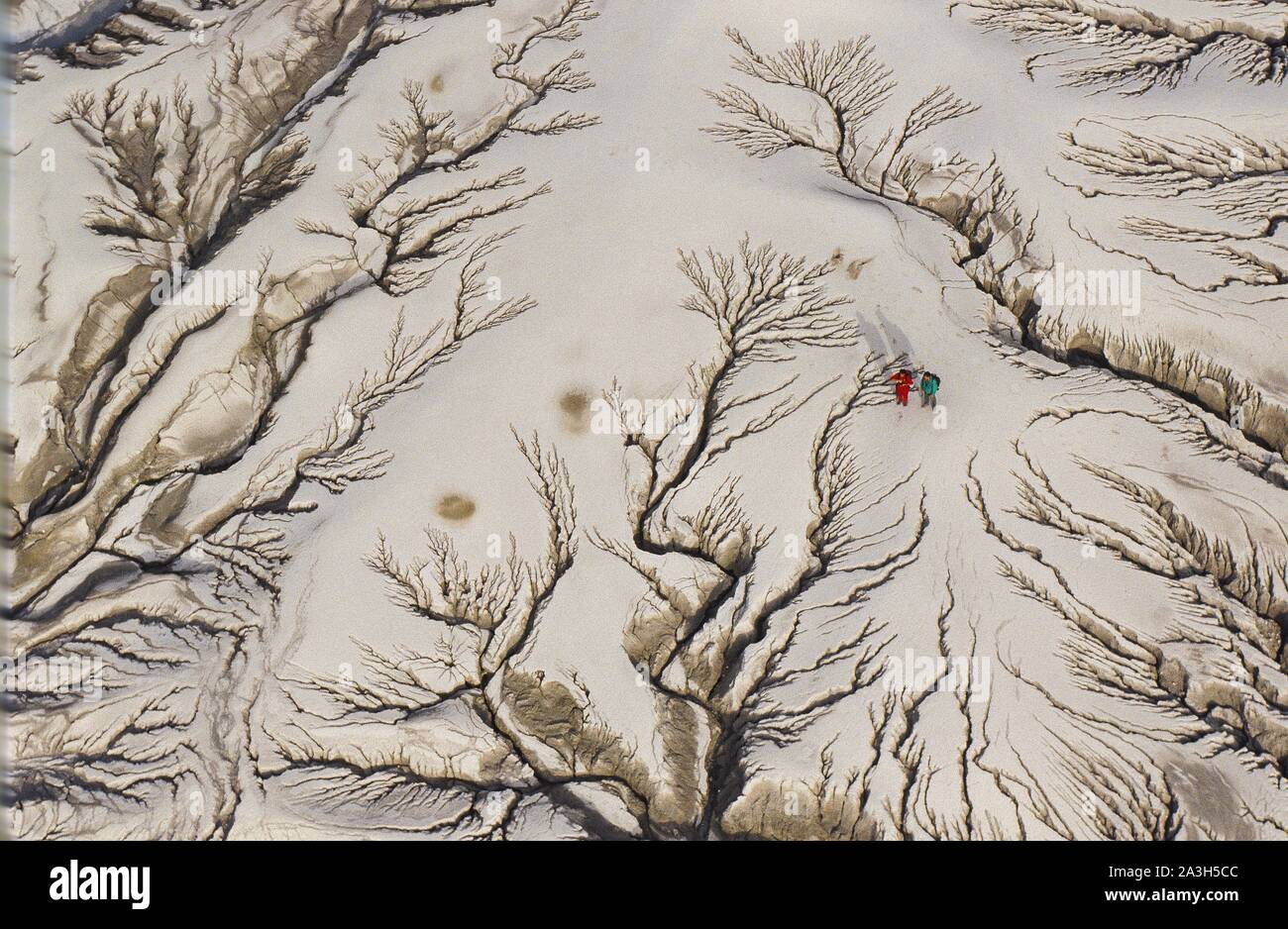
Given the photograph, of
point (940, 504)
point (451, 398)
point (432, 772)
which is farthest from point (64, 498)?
point (940, 504)

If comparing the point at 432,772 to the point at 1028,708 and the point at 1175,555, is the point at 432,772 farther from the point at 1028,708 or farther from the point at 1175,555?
the point at 1175,555

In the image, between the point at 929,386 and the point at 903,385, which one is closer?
the point at 929,386

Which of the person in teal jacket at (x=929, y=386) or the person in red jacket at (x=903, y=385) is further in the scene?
the person in red jacket at (x=903, y=385)

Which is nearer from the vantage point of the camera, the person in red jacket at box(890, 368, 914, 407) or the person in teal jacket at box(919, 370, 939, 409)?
the person in teal jacket at box(919, 370, 939, 409)
